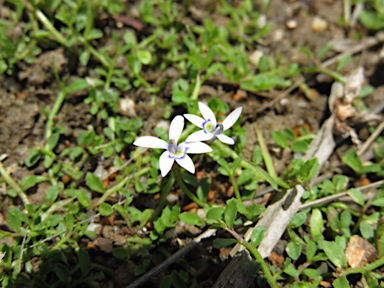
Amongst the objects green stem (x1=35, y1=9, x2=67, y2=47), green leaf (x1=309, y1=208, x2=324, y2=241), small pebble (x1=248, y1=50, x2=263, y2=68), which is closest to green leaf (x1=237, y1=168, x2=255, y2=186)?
green leaf (x1=309, y1=208, x2=324, y2=241)

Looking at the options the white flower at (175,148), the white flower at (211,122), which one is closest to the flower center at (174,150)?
the white flower at (175,148)

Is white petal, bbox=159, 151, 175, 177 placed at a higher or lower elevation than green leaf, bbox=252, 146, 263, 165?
higher

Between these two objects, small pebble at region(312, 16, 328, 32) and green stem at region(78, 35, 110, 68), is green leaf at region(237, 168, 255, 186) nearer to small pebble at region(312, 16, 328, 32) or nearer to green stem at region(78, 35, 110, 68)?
green stem at region(78, 35, 110, 68)

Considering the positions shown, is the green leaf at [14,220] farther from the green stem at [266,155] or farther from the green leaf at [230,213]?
the green stem at [266,155]

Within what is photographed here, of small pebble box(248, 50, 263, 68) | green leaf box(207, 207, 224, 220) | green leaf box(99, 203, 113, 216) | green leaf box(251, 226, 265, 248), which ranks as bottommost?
green leaf box(99, 203, 113, 216)

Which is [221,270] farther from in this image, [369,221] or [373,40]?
[373,40]

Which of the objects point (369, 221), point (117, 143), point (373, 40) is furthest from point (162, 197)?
point (373, 40)

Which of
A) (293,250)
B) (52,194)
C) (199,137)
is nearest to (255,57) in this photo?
(199,137)
